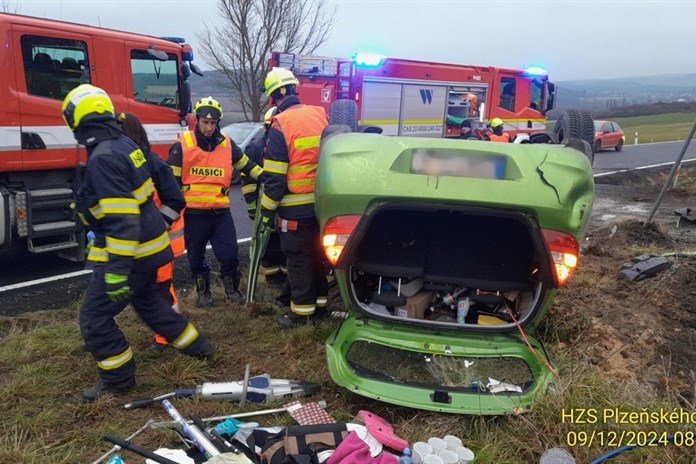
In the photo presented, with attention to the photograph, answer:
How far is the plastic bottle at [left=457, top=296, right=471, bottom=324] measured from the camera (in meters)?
3.34

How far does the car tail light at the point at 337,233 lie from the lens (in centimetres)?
290

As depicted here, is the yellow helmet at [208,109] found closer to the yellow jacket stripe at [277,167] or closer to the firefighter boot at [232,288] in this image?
the yellow jacket stripe at [277,167]

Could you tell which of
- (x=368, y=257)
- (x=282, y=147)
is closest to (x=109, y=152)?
(x=282, y=147)

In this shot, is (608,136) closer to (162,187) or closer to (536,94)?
(536,94)

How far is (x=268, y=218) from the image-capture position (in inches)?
162

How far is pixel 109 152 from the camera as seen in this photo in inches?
119

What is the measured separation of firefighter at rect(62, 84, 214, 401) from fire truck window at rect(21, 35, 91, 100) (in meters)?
3.04

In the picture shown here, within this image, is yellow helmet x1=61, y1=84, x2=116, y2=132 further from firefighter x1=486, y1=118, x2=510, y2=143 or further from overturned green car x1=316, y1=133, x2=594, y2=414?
firefighter x1=486, y1=118, x2=510, y2=143

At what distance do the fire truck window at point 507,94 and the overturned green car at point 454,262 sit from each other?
9.90 m

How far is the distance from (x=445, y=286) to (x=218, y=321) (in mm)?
1871

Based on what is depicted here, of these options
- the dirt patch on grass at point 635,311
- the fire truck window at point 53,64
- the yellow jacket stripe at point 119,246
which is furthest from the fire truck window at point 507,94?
A: the yellow jacket stripe at point 119,246

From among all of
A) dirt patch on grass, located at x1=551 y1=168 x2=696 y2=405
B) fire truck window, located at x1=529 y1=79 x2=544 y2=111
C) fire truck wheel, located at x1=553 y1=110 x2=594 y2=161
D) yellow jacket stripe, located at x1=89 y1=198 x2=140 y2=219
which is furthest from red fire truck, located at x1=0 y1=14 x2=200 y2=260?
fire truck window, located at x1=529 y1=79 x2=544 y2=111

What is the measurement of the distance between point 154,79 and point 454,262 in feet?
16.2
